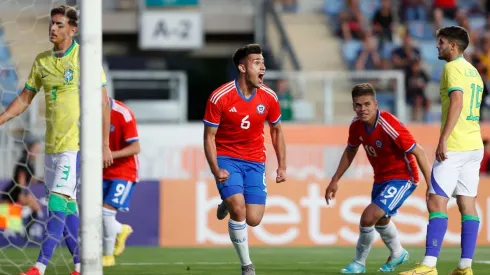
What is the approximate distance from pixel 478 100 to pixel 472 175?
61 cm

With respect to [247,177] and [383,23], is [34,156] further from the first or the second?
[383,23]

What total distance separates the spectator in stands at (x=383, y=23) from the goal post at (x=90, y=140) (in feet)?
48.9

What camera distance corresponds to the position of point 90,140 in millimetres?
6594

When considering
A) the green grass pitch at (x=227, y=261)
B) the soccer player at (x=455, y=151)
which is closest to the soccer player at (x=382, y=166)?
the green grass pitch at (x=227, y=261)

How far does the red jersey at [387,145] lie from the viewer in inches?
384

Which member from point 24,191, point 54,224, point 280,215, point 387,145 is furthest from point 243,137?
point 280,215

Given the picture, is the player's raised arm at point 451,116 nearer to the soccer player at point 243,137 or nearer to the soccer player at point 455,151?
the soccer player at point 455,151

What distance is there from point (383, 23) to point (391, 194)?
39.1 feet

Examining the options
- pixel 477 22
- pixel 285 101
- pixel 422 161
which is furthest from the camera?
pixel 477 22

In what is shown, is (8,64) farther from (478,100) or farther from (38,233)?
(478,100)

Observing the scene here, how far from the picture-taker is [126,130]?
1108cm

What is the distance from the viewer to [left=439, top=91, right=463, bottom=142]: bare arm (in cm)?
848

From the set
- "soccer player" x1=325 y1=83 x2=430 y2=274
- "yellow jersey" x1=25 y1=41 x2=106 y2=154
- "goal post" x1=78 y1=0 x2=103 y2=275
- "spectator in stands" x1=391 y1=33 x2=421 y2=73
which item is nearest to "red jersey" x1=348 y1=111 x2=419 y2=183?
"soccer player" x1=325 y1=83 x2=430 y2=274

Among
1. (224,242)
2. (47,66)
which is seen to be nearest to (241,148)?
(47,66)
